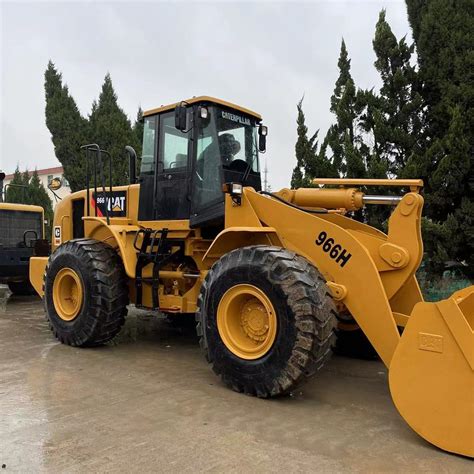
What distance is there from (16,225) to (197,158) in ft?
22.8

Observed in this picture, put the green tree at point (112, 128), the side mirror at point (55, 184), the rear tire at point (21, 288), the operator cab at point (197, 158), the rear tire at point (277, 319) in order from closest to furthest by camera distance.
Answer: the rear tire at point (277, 319) < the operator cab at point (197, 158) < the side mirror at point (55, 184) < the rear tire at point (21, 288) < the green tree at point (112, 128)

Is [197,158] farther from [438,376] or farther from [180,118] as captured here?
[438,376]

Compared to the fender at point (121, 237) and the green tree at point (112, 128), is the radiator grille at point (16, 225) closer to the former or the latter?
the fender at point (121, 237)

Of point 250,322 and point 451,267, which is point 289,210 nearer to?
point 250,322

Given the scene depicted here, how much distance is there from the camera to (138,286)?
19.8 ft

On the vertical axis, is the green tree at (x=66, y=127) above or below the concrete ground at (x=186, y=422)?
above

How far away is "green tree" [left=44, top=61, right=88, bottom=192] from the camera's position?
1931cm

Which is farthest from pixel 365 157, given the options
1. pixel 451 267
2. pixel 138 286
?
pixel 138 286

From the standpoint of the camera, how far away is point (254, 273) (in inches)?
168

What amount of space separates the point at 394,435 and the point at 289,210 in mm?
2079

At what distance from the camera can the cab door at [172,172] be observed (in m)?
5.78

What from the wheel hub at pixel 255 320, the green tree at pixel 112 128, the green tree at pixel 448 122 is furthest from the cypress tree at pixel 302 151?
the green tree at pixel 112 128

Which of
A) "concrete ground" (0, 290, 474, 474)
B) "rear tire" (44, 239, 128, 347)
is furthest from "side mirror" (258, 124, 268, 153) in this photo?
"concrete ground" (0, 290, 474, 474)

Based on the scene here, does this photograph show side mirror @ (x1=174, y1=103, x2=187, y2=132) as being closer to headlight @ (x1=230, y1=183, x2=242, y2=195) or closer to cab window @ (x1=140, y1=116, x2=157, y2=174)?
headlight @ (x1=230, y1=183, x2=242, y2=195)
